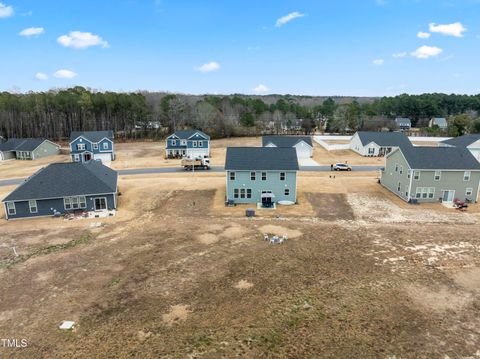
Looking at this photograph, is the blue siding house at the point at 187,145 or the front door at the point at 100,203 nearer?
the front door at the point at 100,203

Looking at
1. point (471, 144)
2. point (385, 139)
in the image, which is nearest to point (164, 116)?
point (385, 139)

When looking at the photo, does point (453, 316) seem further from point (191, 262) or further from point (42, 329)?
point (42, 329)

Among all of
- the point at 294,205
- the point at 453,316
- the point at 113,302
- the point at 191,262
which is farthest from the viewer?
the point at 294,205

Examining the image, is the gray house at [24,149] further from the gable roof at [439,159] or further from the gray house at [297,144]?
the gable roof at [439,159]

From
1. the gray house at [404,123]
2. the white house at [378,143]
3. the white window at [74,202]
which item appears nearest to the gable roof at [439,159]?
the white house at [378,143]

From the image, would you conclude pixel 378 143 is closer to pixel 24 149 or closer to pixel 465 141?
pixel 465 141

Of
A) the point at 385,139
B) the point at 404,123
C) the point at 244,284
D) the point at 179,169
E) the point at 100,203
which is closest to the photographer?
the point at 244,284

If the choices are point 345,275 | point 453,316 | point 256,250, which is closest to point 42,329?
point 256,250
